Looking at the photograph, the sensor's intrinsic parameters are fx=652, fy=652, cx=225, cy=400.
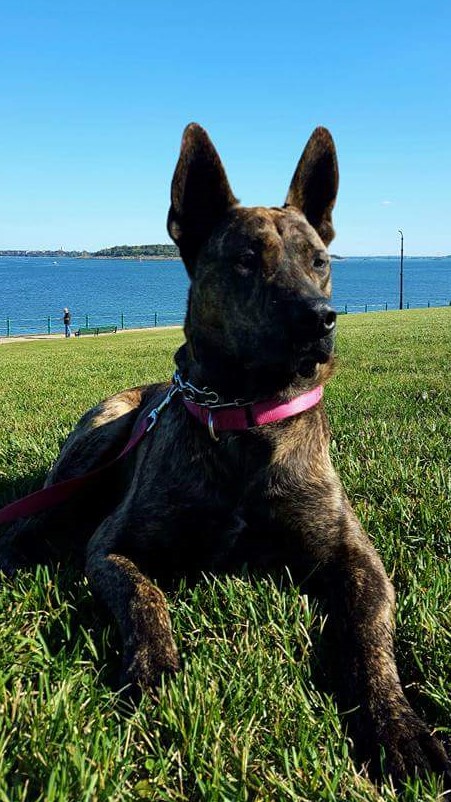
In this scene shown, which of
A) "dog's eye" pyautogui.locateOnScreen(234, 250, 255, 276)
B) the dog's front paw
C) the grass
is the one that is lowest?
the dog's front paw

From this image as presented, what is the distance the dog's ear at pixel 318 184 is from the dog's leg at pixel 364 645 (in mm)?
1705

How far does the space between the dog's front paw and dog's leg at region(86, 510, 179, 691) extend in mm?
730

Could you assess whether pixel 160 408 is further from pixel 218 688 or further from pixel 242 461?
pixel 218 688

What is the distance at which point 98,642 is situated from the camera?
2.50 m

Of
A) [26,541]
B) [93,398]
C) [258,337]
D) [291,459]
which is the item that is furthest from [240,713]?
[93,398]

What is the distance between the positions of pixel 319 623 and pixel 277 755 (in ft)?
2.69

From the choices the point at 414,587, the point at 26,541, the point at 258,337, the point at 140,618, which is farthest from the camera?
the point at 26,541

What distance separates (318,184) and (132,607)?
2565mm

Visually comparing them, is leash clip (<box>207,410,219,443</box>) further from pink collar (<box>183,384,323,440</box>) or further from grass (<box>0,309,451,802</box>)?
grass (<box>0,309,451,802</box>)

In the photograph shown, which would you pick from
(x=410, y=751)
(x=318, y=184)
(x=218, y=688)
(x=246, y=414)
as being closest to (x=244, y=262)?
(x=246, y=414)

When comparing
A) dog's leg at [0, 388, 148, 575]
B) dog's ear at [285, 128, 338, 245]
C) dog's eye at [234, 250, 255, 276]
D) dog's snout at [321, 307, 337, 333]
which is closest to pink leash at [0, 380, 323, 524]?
dog's leg at [0, 388, 148, 575]

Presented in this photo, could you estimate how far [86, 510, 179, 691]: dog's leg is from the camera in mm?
2229

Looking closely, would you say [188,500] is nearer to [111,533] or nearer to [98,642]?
[111,533]

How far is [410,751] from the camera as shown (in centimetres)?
189
